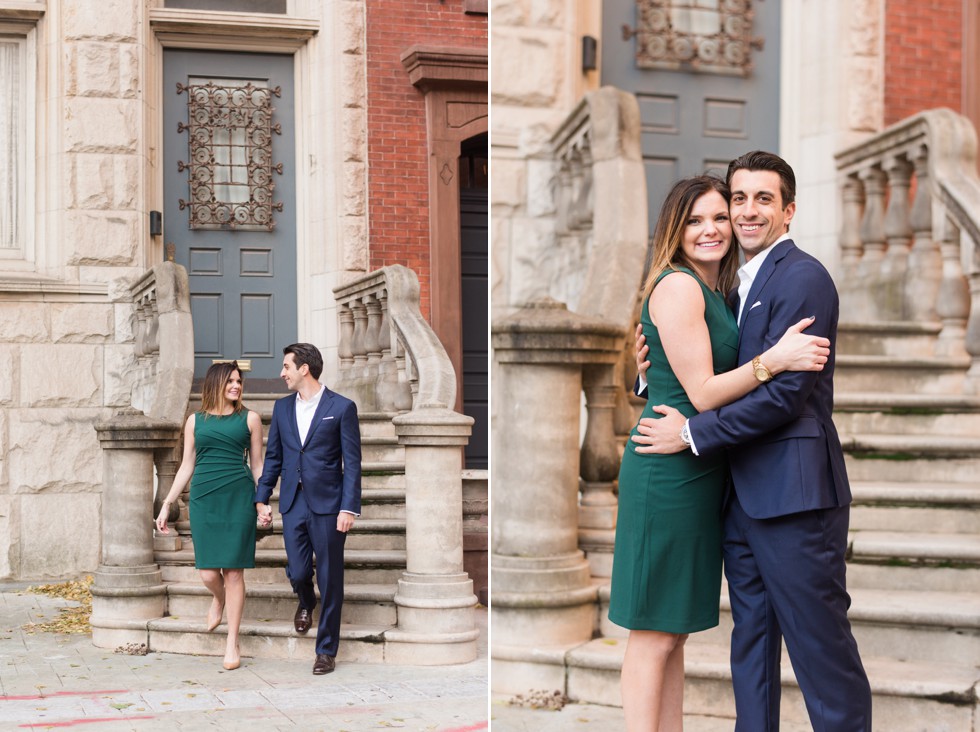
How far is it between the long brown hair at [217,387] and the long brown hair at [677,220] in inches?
109

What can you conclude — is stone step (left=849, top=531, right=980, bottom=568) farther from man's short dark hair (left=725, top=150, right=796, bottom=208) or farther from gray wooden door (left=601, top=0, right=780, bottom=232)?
gray wooden door (left=601, top=0, right=780, bottom=232)

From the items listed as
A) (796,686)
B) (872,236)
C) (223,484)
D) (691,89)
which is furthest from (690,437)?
(691,89)

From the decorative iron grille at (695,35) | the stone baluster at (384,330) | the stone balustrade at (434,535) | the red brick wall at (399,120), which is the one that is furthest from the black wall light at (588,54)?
the stone balustrade at (434,535)

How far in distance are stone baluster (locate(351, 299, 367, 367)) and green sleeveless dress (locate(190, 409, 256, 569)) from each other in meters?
1.08

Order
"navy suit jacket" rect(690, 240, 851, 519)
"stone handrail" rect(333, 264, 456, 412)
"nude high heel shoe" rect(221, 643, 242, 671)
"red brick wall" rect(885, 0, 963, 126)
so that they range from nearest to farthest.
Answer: "navy suit jacket" rect(690, 240, 851, 519) → "nude high heel shoe" rect(221, 643, 242, 671) → "stone handrail" rect(333, 264, 456, 412) → "red brick wall" rect(885, 0, 963, 126)

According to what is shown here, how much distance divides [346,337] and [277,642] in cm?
175

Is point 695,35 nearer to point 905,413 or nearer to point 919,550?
point 905,413

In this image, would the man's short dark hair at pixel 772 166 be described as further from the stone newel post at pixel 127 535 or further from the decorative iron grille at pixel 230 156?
the stone newel post at pixel 127 535

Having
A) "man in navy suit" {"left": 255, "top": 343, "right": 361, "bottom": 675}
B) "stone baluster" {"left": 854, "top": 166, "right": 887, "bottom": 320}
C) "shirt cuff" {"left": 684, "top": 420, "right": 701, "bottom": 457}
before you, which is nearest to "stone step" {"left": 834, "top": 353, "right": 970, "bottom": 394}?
"stone baluster" {"left": 854, "top": 166, "right": 887, "bottom": 320}

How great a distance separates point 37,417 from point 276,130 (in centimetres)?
186

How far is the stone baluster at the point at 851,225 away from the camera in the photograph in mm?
6961

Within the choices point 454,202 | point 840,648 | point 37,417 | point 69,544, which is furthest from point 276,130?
point 840,648

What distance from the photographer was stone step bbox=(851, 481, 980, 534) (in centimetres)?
Result: 465

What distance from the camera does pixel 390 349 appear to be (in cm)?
630
